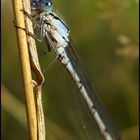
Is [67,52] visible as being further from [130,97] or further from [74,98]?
[130,97]

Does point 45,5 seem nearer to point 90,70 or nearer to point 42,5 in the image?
point 42,5

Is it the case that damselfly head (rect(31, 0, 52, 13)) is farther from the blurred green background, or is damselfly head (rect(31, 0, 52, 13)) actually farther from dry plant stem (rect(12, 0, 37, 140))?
the blurred green background

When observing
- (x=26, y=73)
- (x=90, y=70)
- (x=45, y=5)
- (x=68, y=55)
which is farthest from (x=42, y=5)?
(x=90, y=70)

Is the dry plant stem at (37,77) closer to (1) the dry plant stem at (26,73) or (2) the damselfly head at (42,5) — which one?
(1) the dry plant stem at (26,73)

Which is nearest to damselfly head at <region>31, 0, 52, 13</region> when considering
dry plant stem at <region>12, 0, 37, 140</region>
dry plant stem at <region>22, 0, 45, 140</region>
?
dry plant stem at <region>22, 0, 45, 140</region>

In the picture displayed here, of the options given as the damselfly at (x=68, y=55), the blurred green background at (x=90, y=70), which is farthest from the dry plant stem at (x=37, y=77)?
the blurred green background at (x=90, y=70)

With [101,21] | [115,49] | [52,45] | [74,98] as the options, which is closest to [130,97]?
[115,49]
